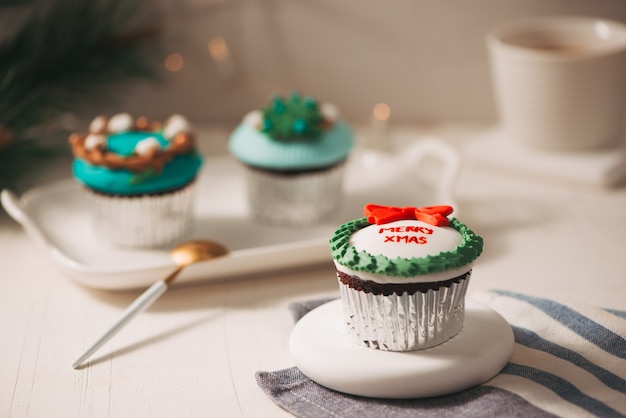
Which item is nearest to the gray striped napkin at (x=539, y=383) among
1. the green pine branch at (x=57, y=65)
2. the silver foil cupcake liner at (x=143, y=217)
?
the silver foil cupcake liner at (x=143, y=217)

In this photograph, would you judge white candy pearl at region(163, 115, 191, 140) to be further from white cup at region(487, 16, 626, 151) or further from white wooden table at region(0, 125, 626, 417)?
white cup at region(487, 16, 626, 151)

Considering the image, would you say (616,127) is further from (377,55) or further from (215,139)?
(215,139)

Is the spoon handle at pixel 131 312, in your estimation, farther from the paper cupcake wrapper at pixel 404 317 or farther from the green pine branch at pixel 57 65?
the green pine branch at pixel 57 65

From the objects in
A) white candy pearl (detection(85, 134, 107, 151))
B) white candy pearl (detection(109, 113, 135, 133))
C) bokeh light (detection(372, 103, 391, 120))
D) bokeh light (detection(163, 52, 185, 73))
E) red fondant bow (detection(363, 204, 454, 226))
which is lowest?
bokeh light (detection(372, 103, 391, 120))

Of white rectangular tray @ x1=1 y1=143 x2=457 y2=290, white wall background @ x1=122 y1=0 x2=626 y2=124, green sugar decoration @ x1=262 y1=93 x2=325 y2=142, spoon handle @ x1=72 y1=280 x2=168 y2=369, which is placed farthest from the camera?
white wall background @ x1=122 y1=0 x2=626 y2=124

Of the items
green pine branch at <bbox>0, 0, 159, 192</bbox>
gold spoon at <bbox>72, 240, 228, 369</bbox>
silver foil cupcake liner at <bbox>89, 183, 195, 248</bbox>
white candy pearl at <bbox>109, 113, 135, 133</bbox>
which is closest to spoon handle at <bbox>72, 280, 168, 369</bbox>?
gold spoon at <bbox>72, 240, 228, 369</bbox>

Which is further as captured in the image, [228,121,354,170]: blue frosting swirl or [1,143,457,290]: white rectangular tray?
[228,121,354,170]: blue frosting swirl

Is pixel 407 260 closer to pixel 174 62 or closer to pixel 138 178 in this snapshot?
pixel 138 178
